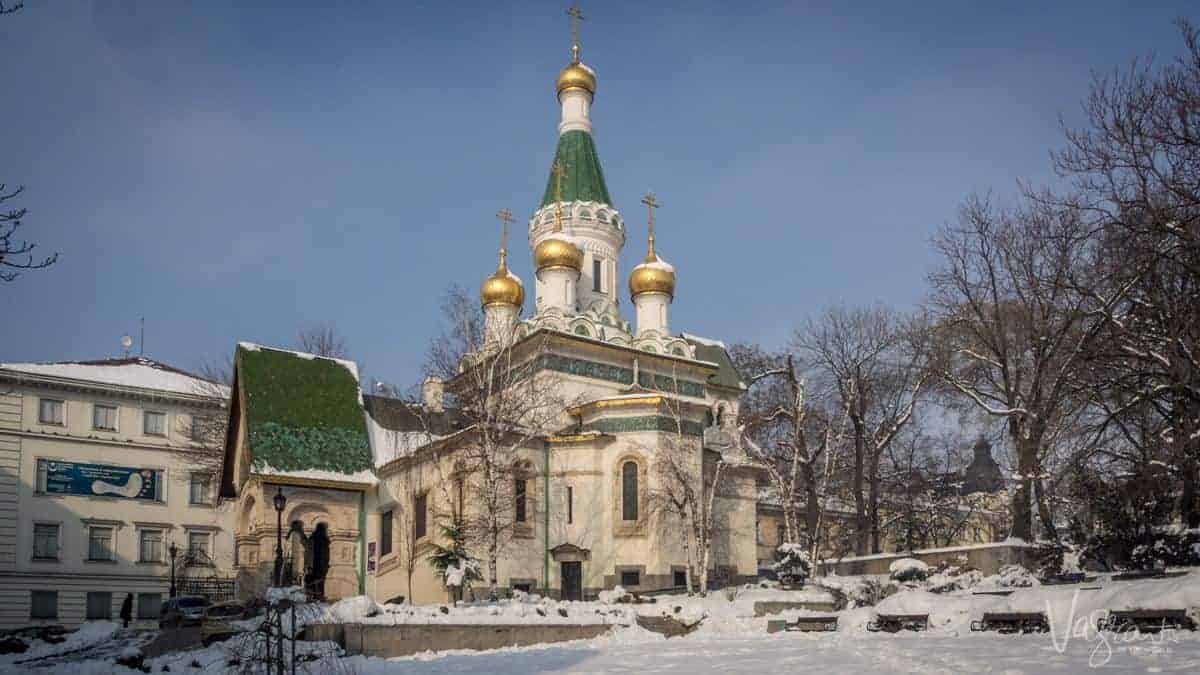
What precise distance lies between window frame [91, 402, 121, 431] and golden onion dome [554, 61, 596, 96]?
2131cm

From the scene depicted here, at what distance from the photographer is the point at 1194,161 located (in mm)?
17547

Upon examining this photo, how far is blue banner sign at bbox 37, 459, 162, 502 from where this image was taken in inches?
1585

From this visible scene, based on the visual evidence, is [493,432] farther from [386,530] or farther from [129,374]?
[129,374]

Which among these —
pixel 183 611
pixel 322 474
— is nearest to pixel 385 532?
pixel 322 474

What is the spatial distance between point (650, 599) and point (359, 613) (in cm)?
892

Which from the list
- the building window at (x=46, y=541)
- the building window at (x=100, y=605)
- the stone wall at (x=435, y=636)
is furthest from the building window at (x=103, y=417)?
the stone wall at (x=435, y=636)

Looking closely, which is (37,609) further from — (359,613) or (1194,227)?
(1194,227)

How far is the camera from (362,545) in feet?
109

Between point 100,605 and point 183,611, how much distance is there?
56.7 ft

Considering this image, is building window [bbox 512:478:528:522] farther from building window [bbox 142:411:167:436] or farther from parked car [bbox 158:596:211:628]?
building window [bbox 142:411:167:436]

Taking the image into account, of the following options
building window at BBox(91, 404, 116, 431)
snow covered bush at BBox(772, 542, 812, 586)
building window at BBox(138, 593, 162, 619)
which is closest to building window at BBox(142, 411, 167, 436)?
building window at BBox(91, 404, 116, 431)

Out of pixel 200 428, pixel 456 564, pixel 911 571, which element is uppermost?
pixel 200 428

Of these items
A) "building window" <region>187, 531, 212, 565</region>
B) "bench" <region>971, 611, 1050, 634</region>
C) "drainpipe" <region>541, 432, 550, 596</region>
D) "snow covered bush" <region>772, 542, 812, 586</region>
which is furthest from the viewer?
"building window" <region>187, 531, 212, 565</region>

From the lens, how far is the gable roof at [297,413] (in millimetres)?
32000
